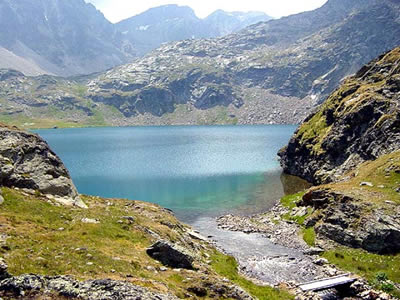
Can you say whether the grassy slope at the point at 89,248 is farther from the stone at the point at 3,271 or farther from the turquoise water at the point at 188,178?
the turquoise water at the point at 188,178

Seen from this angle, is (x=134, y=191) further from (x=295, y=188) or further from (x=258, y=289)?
(x=258, y=289)

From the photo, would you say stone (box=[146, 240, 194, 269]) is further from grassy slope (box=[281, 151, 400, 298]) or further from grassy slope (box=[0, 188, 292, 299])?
grassy slope (box=[281, 151, 400, 298])

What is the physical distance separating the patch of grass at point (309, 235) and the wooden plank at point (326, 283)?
1395 centimetres

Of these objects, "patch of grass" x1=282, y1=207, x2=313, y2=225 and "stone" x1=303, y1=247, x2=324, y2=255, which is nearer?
"stone" x1=303, y1=247, x2=324, y2=255

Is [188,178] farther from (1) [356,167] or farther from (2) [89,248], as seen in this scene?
(2) [89,248]

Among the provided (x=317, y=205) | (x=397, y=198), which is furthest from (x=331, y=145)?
(x=397, y=198)

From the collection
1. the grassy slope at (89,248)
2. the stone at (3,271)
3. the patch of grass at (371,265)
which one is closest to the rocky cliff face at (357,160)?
the patch of grass at (371,265)

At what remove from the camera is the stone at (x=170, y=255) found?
28.9 metres

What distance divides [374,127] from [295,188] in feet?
80.8

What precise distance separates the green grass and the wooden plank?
2982 millimetres

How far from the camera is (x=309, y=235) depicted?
53.6 meters

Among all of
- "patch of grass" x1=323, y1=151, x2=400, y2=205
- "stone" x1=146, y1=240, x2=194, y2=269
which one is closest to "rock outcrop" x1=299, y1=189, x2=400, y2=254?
"patch of grass" x1=323, y1=151, x2=400, y2=205

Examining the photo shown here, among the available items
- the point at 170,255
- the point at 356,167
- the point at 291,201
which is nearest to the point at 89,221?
the point at 170,255

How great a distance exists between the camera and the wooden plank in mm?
34812
